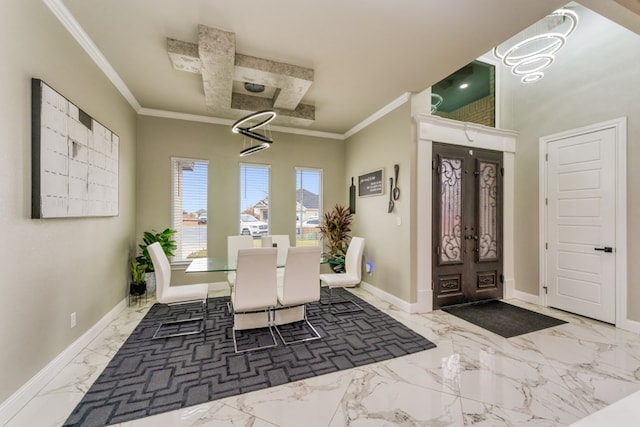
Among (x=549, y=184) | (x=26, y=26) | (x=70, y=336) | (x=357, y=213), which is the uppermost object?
(x=26, y=26)

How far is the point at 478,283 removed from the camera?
419 centimetres

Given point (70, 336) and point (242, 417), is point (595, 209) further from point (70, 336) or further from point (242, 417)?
point (70, 336)

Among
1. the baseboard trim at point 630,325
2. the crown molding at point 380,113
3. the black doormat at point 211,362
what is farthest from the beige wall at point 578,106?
the black doormat at point 211,362

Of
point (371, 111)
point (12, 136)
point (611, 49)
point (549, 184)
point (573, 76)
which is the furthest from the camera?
point (371, 111)

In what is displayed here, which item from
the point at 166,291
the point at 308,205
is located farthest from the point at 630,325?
the point at 166,291

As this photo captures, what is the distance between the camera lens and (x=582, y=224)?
3.56 meters

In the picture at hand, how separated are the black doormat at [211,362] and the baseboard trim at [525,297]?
96.2 inches

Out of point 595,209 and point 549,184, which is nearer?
point 595,209

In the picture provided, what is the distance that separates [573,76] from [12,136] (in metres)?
5.97

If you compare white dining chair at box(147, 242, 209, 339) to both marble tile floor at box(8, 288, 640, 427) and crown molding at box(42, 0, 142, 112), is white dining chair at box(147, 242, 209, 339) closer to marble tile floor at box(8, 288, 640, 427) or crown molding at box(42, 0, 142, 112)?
marble tile floor at box(8, 288, 640, 427)

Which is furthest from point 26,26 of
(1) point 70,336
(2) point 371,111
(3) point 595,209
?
(3) point 595,209

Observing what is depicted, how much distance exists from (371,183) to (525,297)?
3050 mm

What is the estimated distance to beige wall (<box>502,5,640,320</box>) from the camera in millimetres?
3102

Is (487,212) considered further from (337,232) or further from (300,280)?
(300,280)
